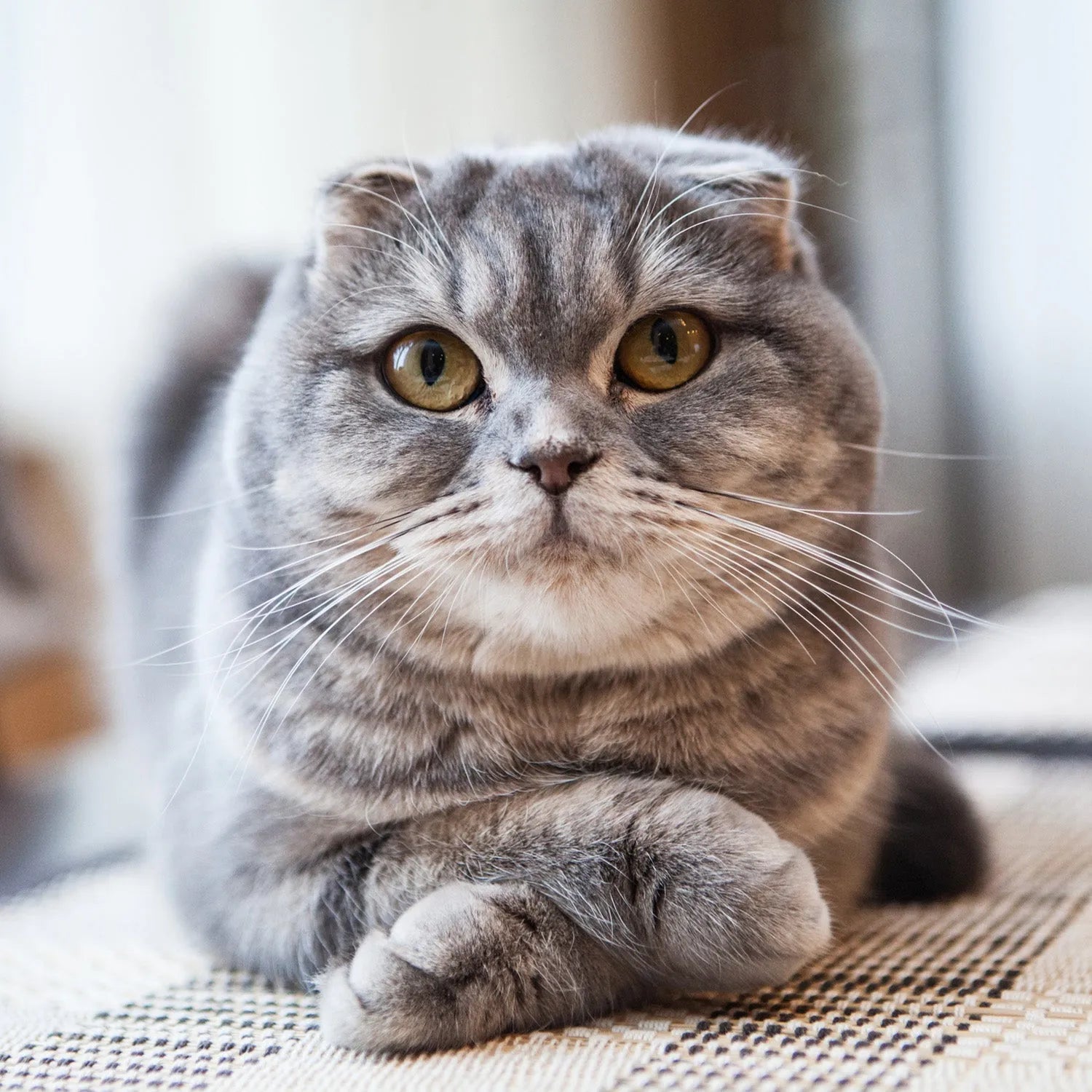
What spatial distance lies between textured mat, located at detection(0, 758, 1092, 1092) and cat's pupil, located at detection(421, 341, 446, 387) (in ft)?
1.54

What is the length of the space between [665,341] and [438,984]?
1.59ft

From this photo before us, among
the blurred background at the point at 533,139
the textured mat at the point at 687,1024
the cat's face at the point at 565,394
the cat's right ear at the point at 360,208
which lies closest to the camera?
the textured mat at the point at 687,1024

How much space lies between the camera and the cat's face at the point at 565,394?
2.76 feet

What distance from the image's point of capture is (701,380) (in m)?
0.92

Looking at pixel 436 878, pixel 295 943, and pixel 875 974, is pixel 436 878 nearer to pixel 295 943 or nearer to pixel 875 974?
pixel 295 943

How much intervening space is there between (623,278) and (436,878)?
458mm

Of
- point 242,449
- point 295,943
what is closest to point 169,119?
point 242,449

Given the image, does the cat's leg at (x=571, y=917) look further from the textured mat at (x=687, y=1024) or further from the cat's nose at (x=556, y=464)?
the cat's nose at (x=556, y=464)

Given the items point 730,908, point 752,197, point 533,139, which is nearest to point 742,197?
point 752,197

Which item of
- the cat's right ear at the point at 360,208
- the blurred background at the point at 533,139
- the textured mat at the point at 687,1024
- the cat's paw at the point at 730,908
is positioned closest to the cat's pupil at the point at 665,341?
the cat's right ear at the point at 360,208

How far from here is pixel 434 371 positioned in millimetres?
920

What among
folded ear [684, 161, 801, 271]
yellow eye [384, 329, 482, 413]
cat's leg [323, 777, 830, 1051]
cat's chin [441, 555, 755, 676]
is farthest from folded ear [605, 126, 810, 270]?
cat's leg [323, 777, 830, 1051]

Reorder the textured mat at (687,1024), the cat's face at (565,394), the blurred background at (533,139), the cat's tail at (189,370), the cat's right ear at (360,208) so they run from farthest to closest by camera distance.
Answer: the blurred background at (533,139)
the cat's tail at (189,370)
the cat's right ear at (360,208)
the cat's face at (565,394)
the textured mat at (687,1024)

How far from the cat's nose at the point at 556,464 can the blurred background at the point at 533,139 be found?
2.69 ft
